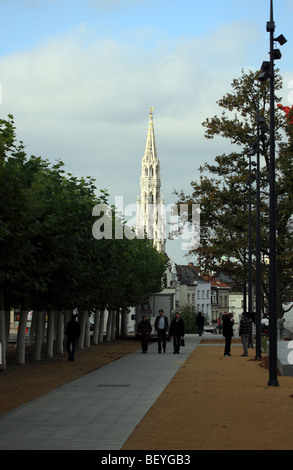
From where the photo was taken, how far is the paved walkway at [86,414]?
1096cm

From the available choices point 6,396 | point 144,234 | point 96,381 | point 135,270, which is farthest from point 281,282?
point 6,396

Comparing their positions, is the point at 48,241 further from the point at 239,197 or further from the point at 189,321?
the point at 189,321

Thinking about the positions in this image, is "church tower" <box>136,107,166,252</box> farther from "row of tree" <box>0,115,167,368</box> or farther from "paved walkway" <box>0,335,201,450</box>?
"paved walkway" <box>0,335,201,450</box>

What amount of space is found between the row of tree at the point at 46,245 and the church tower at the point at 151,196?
385 feet

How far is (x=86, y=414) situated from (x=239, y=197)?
1444 inches

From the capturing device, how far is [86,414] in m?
14.1

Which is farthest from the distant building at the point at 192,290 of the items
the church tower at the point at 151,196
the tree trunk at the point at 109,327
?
the tree trunk at the point at 109,327

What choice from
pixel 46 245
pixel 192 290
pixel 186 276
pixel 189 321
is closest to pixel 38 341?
pixel 46 245

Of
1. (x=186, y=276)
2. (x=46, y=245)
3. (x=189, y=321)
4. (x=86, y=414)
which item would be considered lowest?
(x=86, y=414)

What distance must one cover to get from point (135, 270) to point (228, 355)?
71.7 ft

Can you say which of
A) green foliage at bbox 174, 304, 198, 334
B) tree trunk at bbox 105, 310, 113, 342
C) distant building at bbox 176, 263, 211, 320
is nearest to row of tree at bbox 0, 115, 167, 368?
tree trunk at bbox 105, 310, 113, 342

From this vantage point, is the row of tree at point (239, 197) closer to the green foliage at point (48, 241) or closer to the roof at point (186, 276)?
the green foliage at point (48, 241)

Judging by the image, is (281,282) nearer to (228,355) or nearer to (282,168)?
(282,168)

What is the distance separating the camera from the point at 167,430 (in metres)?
12.1
